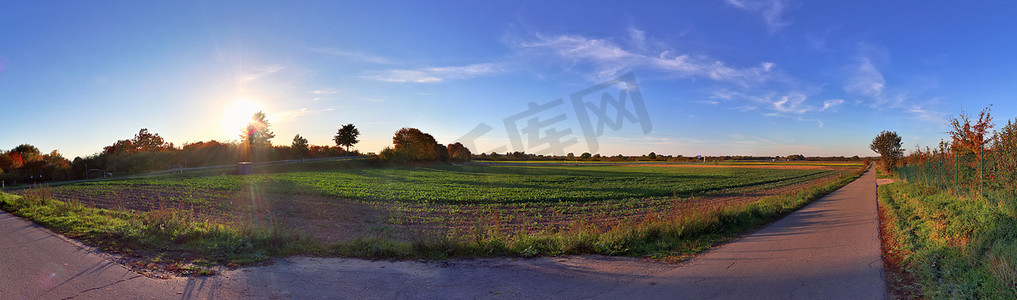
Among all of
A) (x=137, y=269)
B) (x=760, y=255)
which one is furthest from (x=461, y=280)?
(x=760, y=255)

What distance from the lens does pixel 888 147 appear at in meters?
56.3

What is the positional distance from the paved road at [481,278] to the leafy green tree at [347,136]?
72.0 m

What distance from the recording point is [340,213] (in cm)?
1586

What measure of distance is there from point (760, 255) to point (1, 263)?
12.4m

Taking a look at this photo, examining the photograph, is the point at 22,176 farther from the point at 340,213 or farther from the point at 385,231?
the point at 385,231

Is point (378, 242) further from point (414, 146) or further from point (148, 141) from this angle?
point (148, 141)

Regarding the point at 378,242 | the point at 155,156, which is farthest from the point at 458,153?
the point at 378,242

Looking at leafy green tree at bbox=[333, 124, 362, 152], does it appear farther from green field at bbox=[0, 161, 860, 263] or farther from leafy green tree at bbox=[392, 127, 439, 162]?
green field at bbox=[0, 161, 860, 263]

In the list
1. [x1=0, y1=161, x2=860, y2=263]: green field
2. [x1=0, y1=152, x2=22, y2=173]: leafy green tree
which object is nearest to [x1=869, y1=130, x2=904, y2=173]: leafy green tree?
[x1=0, y1=161, x2=860, y2=263]: green field

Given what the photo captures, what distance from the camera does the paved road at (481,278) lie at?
5176 millimetres

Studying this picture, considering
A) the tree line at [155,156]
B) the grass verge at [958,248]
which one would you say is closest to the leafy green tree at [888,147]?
the grass verge at [958,248]

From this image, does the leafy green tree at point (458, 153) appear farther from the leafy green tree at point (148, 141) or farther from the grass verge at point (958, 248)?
the grass verge at point (958, 248)

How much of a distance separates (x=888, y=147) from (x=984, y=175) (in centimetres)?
5556

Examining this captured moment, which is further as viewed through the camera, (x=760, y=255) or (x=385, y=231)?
(x=385, y=231)
